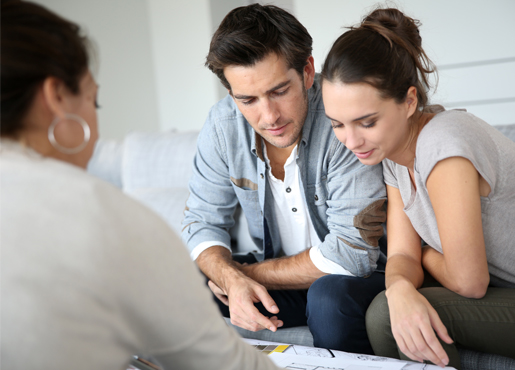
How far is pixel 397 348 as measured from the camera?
1166mm

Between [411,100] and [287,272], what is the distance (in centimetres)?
64

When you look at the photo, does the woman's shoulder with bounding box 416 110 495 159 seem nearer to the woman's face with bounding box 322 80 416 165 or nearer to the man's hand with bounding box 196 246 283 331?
the woman's face with bounding box 322 80 416 165

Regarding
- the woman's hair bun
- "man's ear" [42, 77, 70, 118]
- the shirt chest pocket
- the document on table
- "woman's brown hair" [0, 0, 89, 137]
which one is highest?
the woman's hair bun

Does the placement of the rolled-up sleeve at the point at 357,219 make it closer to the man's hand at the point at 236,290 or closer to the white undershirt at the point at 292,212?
the white undershirt at the point at 292,212

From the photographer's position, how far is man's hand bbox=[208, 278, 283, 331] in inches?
50.7

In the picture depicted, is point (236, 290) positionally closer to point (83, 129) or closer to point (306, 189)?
point (306, 189)

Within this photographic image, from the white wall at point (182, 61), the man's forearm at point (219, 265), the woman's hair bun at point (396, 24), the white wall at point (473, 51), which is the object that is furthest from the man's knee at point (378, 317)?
the white wall at point (182, 61)

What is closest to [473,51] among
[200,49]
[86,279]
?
[200,49]

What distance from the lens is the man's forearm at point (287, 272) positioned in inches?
57.6

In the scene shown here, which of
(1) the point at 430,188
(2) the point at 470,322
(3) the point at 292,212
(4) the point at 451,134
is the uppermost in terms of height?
(4) the point at 451,134

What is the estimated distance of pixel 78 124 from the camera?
62 centimetres

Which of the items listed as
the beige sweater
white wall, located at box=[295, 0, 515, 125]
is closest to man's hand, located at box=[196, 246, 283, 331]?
the beige sweater

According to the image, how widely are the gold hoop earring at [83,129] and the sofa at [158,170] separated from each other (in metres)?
1.37

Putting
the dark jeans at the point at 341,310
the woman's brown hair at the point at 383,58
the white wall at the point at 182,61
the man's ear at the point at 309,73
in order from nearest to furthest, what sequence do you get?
the woman's brown hair at the point at 383,58
the dark jeans at the point at 341,310
the man's ear at the point at 309,73
the white wall at the point at 182,61
